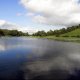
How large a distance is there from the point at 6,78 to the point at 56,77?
632 centimetres

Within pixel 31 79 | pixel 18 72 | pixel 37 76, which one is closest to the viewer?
pixel 31 79

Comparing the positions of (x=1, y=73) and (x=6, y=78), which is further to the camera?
(x=1, y=73)

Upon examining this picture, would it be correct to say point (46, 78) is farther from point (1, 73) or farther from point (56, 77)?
point (1, 73)

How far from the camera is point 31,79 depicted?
75.0 feet

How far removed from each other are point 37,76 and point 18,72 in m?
3.60

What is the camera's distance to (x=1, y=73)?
25891 mm

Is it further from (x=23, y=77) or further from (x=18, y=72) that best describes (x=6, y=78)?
(x=18, y=72)

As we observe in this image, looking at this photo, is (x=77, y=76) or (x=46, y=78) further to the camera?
(x=77, y=76)

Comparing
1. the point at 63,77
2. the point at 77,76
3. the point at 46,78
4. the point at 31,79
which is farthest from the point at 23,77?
the point at 77,76

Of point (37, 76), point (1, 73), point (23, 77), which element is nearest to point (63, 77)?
point (37, 76)

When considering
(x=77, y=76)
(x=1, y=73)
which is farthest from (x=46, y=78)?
(x=1, y=73)

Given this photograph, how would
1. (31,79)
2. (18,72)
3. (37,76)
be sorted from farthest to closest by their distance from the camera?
1. (18,72)
2. (37,76)
3. (31,79)

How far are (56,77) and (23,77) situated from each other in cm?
422

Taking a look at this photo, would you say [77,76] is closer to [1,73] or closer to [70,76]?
[70,76]
